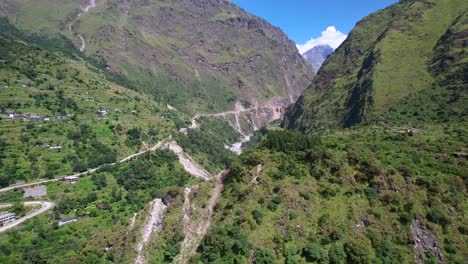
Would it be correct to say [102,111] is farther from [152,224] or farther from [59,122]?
[152,224]

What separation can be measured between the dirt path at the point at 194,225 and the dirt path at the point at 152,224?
548 centimetres

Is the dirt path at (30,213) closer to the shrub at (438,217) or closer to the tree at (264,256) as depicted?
the tree at (264,256)

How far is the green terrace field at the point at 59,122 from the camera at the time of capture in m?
116

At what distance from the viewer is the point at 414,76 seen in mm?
151250

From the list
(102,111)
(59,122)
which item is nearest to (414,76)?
(102,111)

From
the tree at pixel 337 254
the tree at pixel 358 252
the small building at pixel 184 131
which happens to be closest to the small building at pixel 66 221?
the tree at pixel 337 254

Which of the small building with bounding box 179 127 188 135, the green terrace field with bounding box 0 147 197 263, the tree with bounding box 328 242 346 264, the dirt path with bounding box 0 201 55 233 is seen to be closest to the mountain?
the small building with bounding box 179 127 188 135

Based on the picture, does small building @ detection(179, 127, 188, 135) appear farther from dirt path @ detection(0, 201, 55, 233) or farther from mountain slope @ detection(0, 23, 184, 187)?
dirt path @ detection(0, 201, 55, 233)

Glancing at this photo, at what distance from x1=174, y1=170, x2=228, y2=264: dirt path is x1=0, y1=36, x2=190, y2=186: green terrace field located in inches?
2965

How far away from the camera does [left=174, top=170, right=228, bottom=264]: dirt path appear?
5541cm

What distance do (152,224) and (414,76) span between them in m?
145

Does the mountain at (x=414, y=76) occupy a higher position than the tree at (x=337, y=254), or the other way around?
the mountain at (x=414, y=76)

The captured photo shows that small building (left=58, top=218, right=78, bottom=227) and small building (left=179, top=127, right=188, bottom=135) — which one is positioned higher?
small building (left=179, top=127, right=188, bottom=135)

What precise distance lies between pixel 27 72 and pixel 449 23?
239820 millimetres
